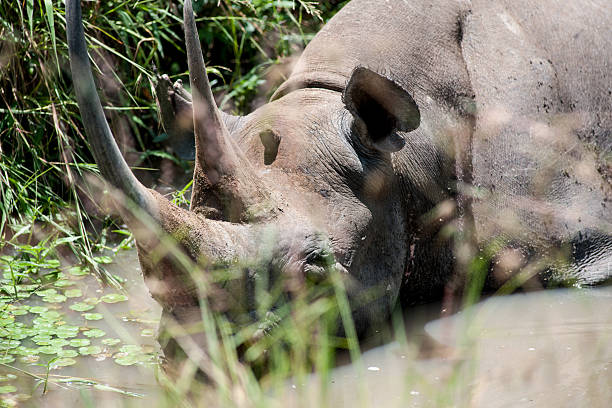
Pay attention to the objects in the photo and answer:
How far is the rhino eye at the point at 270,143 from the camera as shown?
369 centimetres

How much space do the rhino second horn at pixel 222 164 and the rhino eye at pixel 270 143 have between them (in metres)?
0.33

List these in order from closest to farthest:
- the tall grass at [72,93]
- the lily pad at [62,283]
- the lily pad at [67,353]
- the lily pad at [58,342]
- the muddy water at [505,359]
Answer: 1. the muddy water at [505,359]
2. the lily pad at [67,353]
3. the lily pad at [58,342]
4. the lily pad at [62,283]
5. the tall grass at [72,93]

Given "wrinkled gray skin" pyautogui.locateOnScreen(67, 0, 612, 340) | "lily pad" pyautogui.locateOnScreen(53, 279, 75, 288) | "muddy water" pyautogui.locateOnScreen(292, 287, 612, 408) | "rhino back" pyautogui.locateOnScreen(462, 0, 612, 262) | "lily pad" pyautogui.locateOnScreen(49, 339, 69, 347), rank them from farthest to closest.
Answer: "lily pad" pyautogui.locateOnScreen(53, 279, 75, 288)
"rhino back" pyautogui.locateOnScreen(462, 0, 612, 262)
"lily pad" pyautogui.locateOnScreen(49, 339, 69, 347)
"wrinkled gray skin" pyautogui.locateOnScreen(67, 0, 612, 340)
"muddy water" pyautogui.locateOnScreen(292, 287, 612, 408)

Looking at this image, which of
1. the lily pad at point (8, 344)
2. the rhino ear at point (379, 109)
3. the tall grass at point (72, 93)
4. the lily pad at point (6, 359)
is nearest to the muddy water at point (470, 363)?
the lily pad at point (6, 359)

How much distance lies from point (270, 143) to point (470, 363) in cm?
121

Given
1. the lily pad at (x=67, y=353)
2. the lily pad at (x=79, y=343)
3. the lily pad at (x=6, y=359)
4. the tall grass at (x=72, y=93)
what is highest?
the tall grass at (x=72, y=93)

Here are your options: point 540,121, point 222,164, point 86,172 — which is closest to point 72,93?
point 86,172

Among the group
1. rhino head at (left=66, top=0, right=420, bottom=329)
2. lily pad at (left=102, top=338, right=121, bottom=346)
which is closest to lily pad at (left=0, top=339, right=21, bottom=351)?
lily pad at (left=102, top=338, right=121, bottom=346)

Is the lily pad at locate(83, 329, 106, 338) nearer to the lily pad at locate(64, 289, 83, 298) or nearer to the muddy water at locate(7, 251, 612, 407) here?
the muddy water at locate(7, 251, 612, 407)

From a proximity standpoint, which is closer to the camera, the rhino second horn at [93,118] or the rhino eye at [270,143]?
the rhino second horn at [93,118]

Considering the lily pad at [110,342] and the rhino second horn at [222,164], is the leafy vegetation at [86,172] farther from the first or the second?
the rhino second horn at [222,164]

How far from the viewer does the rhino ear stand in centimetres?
364

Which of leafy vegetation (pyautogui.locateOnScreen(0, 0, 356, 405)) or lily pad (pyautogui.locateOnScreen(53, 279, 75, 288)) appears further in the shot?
lily pad (pyautogui.locateOnScreen(53, 279, 75, 288))

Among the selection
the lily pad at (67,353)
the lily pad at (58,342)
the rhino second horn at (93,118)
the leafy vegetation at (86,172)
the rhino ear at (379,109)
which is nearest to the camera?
the rhino second horn at (93,118)
